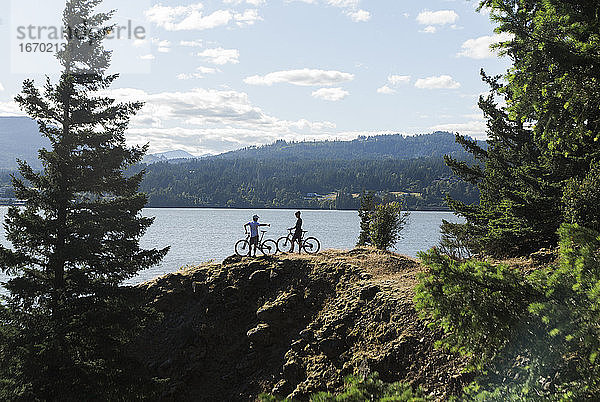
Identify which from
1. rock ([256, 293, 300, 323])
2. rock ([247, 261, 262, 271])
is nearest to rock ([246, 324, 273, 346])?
rock ([256, 293, 300, 323])

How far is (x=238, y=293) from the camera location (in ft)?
62.4

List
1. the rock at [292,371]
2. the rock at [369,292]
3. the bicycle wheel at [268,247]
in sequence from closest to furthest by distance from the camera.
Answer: the rock at [292,371]
the rock at [369,292]
the bicycle wheel at [268,247]

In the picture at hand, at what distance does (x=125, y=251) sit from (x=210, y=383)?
6.49 meters

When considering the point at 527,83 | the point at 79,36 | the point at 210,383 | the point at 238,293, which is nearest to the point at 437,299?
the point at 527,83

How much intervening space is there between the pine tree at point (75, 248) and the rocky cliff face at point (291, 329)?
2.21 metres

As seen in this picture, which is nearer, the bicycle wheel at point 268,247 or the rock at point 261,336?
the rock at point 261,336

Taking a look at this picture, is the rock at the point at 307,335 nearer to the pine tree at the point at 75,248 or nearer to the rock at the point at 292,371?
the rock at the point at 292,371

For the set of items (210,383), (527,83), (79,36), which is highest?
(79,36)

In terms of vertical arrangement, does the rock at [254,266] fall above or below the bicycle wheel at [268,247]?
below

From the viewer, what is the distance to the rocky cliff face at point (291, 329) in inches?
497

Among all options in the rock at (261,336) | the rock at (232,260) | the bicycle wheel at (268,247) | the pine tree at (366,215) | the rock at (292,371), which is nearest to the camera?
the rock at (292,371)

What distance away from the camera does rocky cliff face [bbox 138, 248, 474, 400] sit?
12633mm

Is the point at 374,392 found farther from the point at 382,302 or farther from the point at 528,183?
the point at 528,183

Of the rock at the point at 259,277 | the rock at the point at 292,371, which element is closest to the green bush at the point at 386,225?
the rock at the point at 259,277
